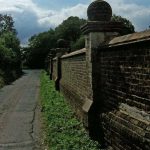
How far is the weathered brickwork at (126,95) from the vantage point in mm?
5867

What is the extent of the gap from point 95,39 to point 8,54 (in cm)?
3718

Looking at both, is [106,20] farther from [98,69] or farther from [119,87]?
[119,87]

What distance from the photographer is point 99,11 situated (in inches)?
343

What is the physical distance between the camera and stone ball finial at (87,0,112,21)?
342 inches

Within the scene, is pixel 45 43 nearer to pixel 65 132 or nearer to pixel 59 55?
Result: pixel 59 55

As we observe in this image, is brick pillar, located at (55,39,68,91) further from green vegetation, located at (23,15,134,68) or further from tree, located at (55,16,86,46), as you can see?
tree, located at (55,16,86,46)

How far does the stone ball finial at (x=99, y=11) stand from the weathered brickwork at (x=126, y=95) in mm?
786

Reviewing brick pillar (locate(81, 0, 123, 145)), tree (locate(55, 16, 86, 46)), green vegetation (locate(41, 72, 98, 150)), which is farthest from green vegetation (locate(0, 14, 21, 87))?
brick pillar (locate(81, 0, 123, 145))

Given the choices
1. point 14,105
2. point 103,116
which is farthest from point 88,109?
point 14,105

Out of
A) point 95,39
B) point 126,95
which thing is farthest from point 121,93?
point 95,39

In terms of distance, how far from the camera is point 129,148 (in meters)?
6.34

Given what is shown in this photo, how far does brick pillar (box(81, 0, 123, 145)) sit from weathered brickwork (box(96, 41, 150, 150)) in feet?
0.99

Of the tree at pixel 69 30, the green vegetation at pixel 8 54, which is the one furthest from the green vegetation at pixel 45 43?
the green vegetation at pixel 8 54

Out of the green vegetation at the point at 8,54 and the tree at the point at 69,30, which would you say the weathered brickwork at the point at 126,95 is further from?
the tree at the point at 69,30
